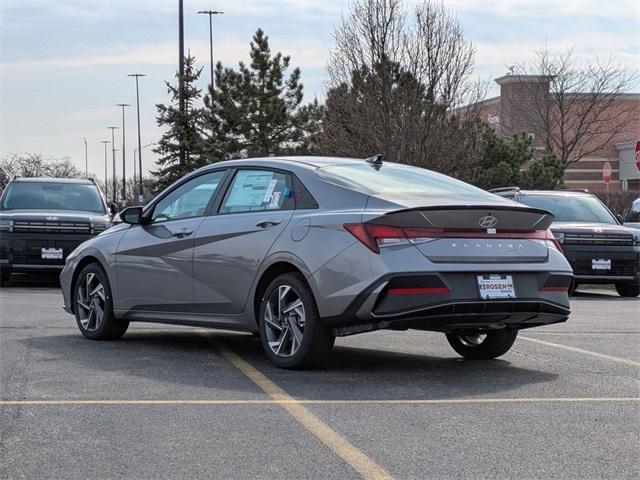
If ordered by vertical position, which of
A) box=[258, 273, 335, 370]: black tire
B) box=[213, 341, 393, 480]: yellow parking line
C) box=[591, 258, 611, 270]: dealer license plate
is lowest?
box=[213, 341, 393, 480]: yellow parking line

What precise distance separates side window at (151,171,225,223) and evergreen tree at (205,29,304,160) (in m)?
43.4

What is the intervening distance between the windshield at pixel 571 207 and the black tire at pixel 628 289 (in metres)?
1.03

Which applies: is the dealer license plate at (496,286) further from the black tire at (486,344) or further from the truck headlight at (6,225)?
the truck headlight at (6,225)

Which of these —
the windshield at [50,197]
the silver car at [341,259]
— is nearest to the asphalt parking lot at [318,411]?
the silver car at [341,259]

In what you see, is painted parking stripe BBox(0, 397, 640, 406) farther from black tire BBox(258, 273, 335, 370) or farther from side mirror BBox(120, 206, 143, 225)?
side mirror BBox(120, 206, 143, 225)

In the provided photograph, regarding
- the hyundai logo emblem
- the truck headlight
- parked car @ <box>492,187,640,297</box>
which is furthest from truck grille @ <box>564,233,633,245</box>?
the hyundai logo emblem

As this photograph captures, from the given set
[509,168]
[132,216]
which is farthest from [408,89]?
[132,216]

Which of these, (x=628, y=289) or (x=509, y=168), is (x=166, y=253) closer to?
(x=628, y=289)

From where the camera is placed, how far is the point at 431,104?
28.3 meters

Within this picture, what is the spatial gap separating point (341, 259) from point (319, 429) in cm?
168

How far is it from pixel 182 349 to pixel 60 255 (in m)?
8.31

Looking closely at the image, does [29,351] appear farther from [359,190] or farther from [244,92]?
[244,92]

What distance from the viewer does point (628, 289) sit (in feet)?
55.8

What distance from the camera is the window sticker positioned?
805cm
